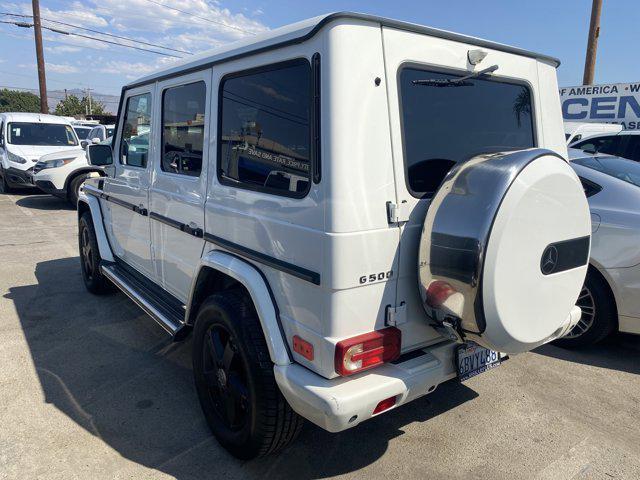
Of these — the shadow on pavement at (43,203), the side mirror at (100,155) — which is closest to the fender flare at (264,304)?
the side mirror at (100,155)

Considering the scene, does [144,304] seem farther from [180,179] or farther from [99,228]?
[99,228]

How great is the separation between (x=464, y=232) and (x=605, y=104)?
13959 millimetres

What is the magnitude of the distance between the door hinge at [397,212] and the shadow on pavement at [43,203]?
10.7m

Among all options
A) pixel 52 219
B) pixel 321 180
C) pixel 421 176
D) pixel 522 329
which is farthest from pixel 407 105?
pixel 52 219

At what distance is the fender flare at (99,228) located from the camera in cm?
474

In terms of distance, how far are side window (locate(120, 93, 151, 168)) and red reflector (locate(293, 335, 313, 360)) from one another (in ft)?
7.23

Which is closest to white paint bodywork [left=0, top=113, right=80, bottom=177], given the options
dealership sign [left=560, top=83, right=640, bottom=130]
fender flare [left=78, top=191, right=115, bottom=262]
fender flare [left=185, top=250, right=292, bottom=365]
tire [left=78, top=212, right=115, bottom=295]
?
tire [left=78, top=212, right=115, bottom=295]

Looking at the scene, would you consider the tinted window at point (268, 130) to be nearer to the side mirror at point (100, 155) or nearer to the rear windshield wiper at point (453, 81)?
the rear windshield wiper at point (453, 81)

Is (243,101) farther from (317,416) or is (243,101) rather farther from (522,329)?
(522,329)

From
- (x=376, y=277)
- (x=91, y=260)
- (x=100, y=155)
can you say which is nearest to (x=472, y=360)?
(x=376, y=277)

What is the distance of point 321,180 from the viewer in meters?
2.06

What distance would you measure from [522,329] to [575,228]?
58 cm

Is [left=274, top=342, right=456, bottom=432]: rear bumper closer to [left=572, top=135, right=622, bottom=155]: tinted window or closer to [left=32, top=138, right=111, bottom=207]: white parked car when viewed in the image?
[left=572, top=135, right=622, bottom=155]: tinted window

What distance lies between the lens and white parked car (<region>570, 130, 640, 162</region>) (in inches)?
257
